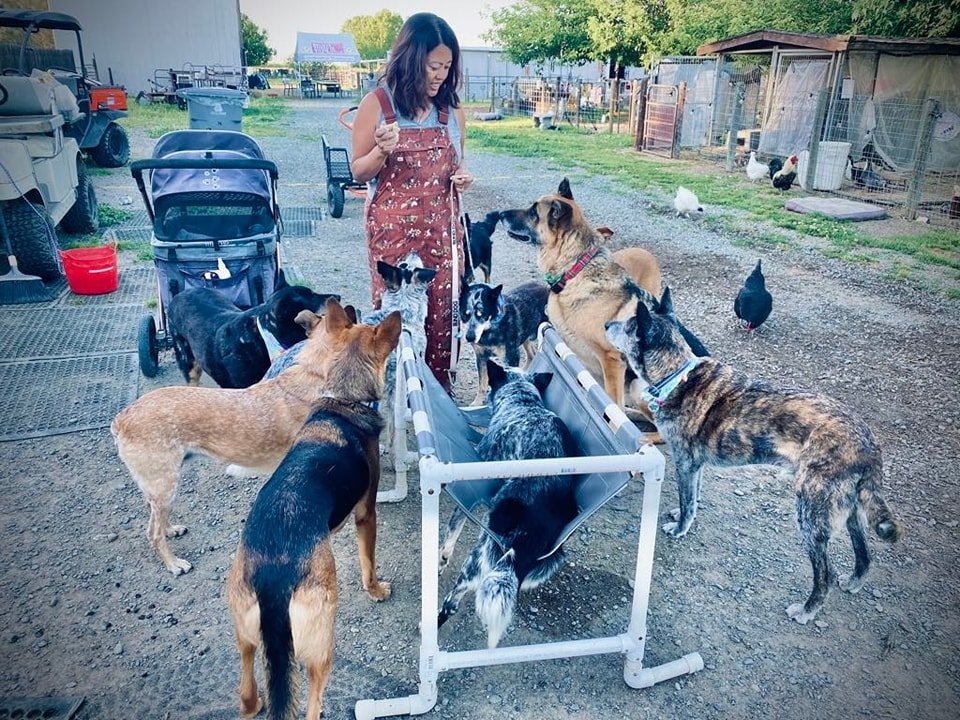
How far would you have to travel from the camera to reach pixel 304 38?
213ft

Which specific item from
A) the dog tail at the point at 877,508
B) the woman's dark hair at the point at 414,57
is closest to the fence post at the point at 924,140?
the dog tail at the point at 877,508

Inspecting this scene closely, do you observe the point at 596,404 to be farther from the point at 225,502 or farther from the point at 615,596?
the point at 225,502

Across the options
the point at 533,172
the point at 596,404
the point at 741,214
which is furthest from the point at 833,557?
the point at 533,172

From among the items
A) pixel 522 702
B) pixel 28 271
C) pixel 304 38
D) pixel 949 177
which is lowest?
pixel 522 702

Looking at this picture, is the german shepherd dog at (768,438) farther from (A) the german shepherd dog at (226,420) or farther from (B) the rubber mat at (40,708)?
(B) the rubber mat at (40,708)

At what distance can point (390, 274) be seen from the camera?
3963 millimetres

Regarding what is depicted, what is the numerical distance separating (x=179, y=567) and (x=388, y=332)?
66.8 inches

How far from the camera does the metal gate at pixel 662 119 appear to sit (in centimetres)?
1830

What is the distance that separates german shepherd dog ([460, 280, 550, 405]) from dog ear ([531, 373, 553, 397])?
3.04ft

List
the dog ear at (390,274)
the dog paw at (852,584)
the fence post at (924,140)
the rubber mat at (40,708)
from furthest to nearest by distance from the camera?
the fence post at (924,140), the dog ear at (390,274), the dog paw at (852,584), the rubber mat at (40,708)

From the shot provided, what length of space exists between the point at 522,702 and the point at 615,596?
0.82m

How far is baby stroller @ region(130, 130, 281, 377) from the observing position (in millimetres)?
4887

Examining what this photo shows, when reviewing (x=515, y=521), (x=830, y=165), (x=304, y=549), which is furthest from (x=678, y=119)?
(x=304, y=549)

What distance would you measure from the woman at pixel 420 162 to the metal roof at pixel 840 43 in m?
13.7
